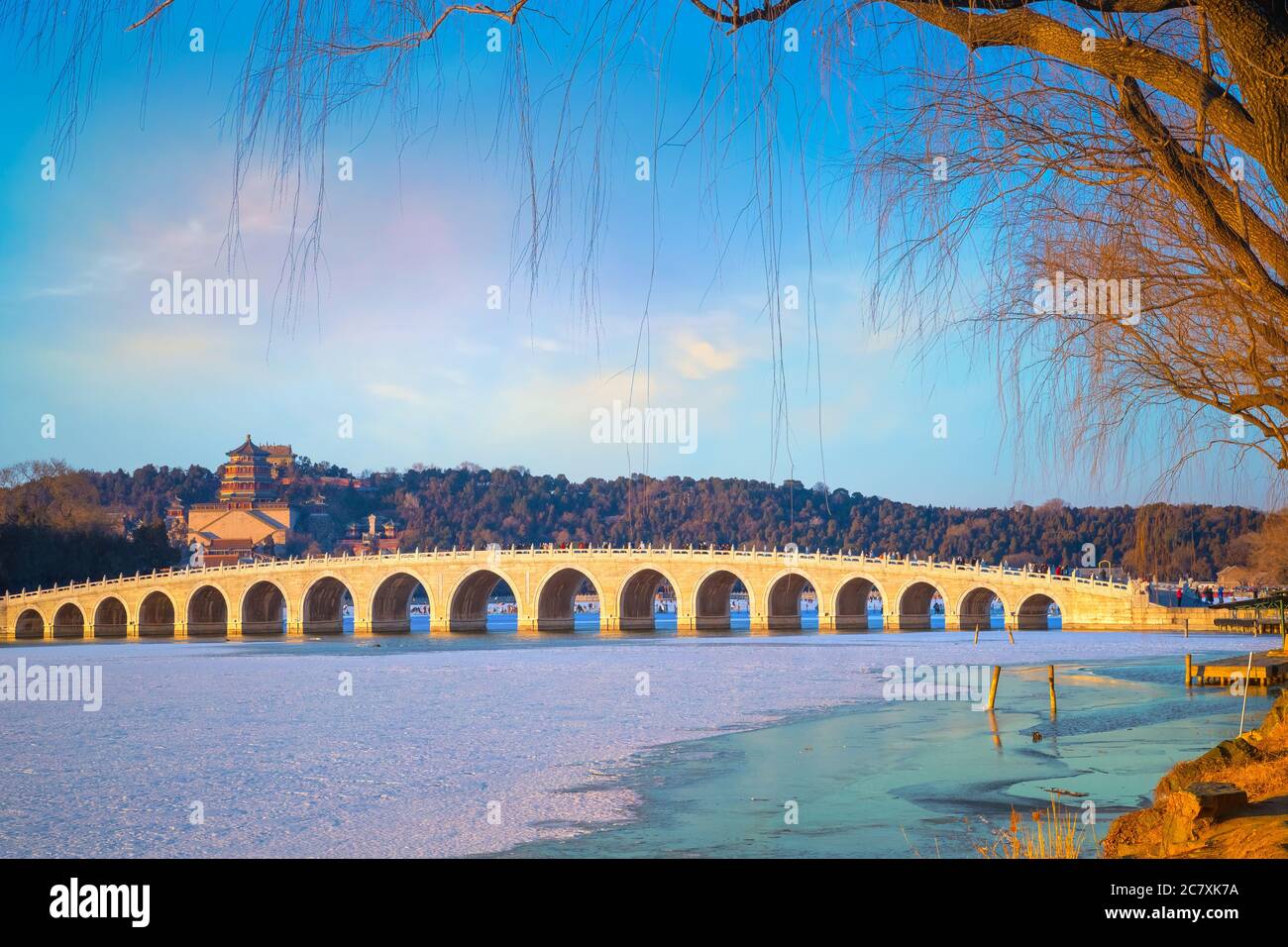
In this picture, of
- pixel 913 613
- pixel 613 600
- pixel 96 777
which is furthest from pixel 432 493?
pixel 96 777

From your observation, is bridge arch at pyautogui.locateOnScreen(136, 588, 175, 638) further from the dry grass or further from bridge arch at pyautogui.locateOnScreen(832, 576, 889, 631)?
the dry grass

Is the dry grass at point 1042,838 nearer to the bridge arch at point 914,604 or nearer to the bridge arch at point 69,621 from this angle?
the bridge arch at point 914,604

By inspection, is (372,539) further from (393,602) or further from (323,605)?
(393,602)

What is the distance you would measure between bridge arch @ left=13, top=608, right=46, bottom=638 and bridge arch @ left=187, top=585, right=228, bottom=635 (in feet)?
27.4

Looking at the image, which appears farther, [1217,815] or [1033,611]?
[1033,611]

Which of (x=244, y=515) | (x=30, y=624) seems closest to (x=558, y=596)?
(x=30, y=624)

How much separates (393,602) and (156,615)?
15.2m

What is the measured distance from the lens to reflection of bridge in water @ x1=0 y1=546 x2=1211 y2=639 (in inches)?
2100

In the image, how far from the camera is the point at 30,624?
233ft

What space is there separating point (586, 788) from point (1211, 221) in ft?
36.7

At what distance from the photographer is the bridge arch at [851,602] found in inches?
2298

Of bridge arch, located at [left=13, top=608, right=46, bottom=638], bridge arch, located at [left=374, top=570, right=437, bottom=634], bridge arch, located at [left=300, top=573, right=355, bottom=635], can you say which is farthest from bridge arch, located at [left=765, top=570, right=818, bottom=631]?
bridge arch, located at [left=13, top=608, right=46, bottom=638]
